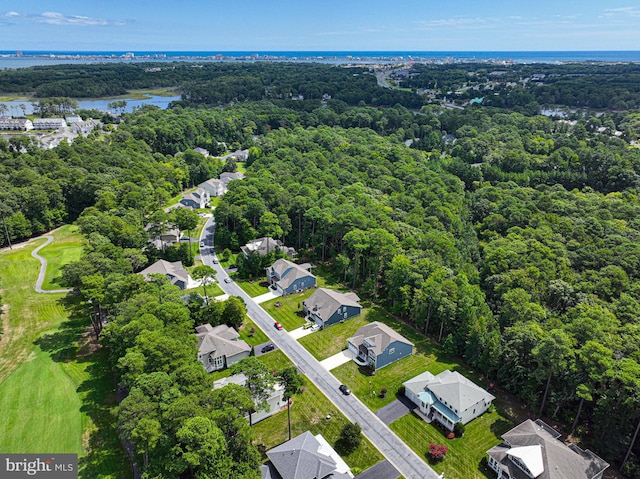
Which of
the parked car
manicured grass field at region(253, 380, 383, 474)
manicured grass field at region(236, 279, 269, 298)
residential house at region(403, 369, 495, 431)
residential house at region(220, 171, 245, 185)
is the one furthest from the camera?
residential house at region(220, 171, 245, 185)

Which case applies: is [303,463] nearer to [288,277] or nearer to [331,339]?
[331,339]

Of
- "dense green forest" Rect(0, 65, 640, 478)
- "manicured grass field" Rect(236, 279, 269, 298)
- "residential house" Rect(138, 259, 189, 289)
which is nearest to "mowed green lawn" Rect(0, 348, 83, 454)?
"dense green forest" Rect(0, 65, 640, 478)

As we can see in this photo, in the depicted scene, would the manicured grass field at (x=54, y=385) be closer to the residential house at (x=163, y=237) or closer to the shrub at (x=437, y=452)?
the residential house at (x=163, y=237)

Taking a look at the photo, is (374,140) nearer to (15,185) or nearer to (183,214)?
(183,214)

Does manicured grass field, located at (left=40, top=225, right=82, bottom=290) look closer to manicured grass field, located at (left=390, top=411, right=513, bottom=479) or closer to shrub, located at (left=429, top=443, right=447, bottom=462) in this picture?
manicured grass field, located at (left=390, top=411, right=513, bottom=479)

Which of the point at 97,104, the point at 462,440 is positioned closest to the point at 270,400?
the point at 462,440

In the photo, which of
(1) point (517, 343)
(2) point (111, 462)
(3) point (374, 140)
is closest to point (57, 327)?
(2) point (111, 462)
